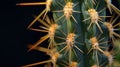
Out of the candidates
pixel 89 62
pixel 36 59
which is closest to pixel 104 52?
pixel 89 62

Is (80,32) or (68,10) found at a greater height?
(68,10)

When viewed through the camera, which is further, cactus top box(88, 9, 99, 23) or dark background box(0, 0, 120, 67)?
dark background box(0, 0, 120, 67)

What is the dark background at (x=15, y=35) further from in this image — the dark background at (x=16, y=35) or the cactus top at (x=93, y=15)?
the cactus top at (x=93, y=15)

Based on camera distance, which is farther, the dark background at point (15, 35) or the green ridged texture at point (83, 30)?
the dark background at point (15, 35)

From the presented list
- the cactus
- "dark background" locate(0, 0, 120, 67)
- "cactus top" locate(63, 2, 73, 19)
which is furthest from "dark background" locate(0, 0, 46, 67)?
"cactus top" locate(63, 2, 73, 19)

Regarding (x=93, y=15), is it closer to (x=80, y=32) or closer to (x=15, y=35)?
(x=80, y=32)

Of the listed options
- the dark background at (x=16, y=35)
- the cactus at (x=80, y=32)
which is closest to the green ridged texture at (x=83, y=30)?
the cactus at (x=80, y=32)

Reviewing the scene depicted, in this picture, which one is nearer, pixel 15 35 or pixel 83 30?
pixel 83 30

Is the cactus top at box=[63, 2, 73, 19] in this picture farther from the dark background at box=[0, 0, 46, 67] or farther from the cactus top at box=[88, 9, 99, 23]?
the dark background at box=[0, 0, 46, 67]

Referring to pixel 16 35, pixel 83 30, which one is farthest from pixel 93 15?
pixel 16 35

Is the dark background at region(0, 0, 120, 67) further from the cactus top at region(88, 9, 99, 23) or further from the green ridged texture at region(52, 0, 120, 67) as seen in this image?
the cactus top at region(88, 9, 99, 23)
